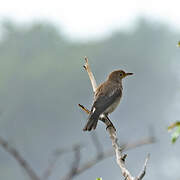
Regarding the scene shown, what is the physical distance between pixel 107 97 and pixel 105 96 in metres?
0.03

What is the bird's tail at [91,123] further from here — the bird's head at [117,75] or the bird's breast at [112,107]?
the bird's head at [117,75]

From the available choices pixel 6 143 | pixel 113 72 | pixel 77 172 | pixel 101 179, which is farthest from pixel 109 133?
pixel 113 72

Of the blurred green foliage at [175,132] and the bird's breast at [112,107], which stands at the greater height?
the blurred green foliage at [175,132]

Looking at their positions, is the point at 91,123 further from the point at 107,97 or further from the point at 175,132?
the point at 175,132

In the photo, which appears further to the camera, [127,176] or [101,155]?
[101,155]

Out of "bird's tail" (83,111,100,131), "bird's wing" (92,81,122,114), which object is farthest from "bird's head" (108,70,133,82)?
"bird's tail" (83,111,100,131)

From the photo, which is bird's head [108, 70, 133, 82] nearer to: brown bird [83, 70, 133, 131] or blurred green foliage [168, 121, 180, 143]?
brown bird [83, 70, 133, 131]

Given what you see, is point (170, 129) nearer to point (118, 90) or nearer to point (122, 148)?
point (122, 148)

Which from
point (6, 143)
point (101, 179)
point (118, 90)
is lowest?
point (118, 90)

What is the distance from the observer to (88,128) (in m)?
4.61

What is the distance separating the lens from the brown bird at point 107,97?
15.6ft

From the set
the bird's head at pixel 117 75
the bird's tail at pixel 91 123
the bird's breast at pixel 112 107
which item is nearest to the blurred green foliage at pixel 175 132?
the bird's tail at pixel 91 123

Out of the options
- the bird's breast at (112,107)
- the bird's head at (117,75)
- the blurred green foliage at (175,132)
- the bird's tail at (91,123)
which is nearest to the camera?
the blurred green foliage at (175,132)

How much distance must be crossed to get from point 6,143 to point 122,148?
31.9 inches
